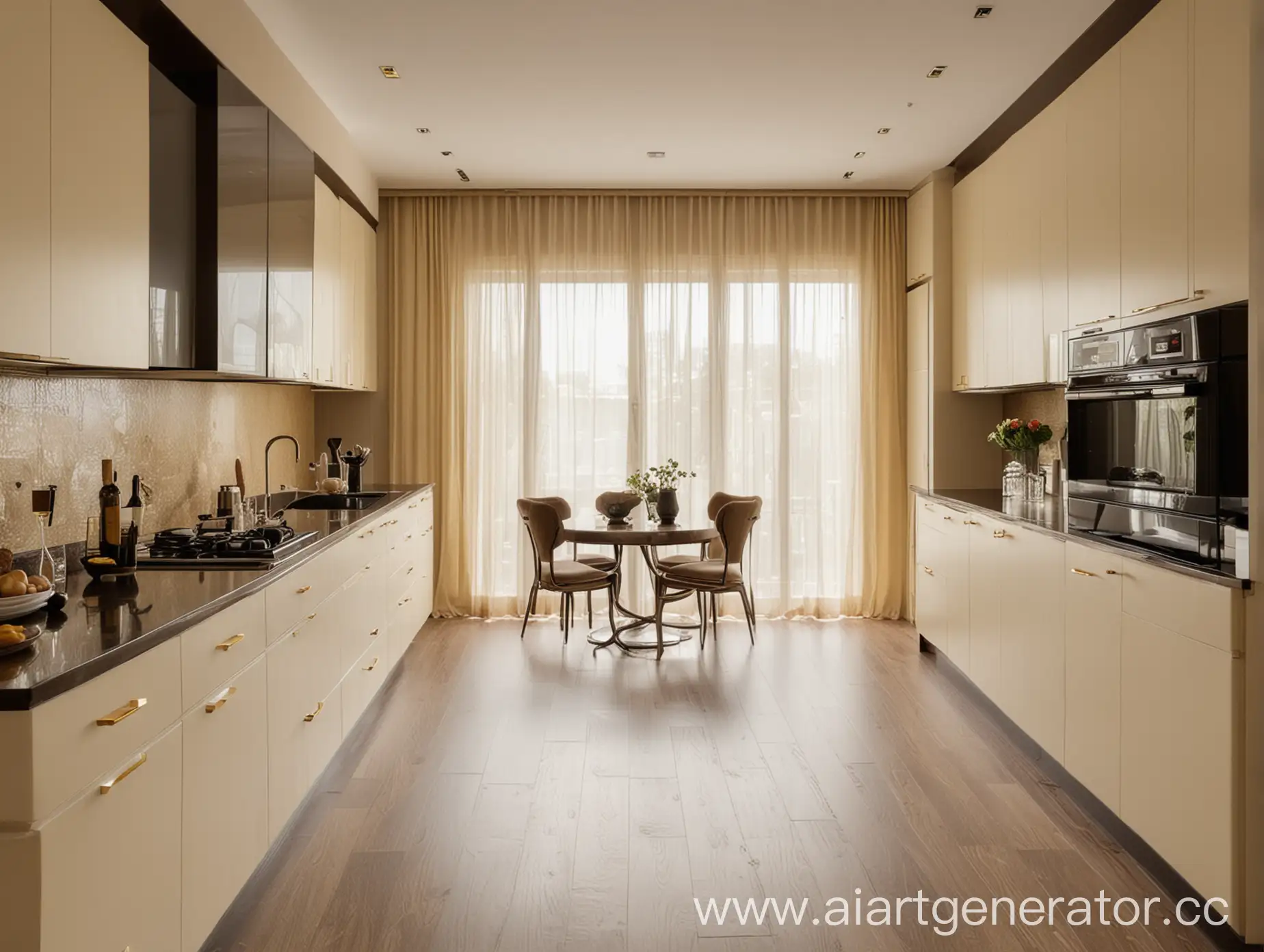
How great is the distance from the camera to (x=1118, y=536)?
303cm

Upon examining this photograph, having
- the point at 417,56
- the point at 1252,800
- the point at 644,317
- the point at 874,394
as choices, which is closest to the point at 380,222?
the point at 644,317

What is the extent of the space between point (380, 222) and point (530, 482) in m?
2.04

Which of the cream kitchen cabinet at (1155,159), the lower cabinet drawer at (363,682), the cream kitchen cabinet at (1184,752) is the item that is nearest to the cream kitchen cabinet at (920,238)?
the cream kitchen cabinet at (1155,159)

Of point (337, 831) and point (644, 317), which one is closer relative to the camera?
point (337, 831)

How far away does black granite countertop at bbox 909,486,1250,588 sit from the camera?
2.48 metres

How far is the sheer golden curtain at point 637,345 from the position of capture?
6199 mm

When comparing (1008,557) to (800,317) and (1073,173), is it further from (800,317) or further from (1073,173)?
(800,317)

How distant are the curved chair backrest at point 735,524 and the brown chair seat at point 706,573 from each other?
0.07m

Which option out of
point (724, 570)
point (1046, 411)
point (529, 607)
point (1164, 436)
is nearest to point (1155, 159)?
point (1164, 436)

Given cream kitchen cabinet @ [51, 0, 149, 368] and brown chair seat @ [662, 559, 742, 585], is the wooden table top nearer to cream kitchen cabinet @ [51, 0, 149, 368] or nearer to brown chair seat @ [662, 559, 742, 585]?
brown chair seat @ [662, 559, 742, 585]

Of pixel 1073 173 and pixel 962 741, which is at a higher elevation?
pixel 1073 173

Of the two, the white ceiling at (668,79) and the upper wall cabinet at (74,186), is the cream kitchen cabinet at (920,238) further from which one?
the upper wall cabinet at (74,186)

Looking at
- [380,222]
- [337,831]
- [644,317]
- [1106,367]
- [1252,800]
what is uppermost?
[380,222]

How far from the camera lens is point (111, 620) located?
2.01 metres
